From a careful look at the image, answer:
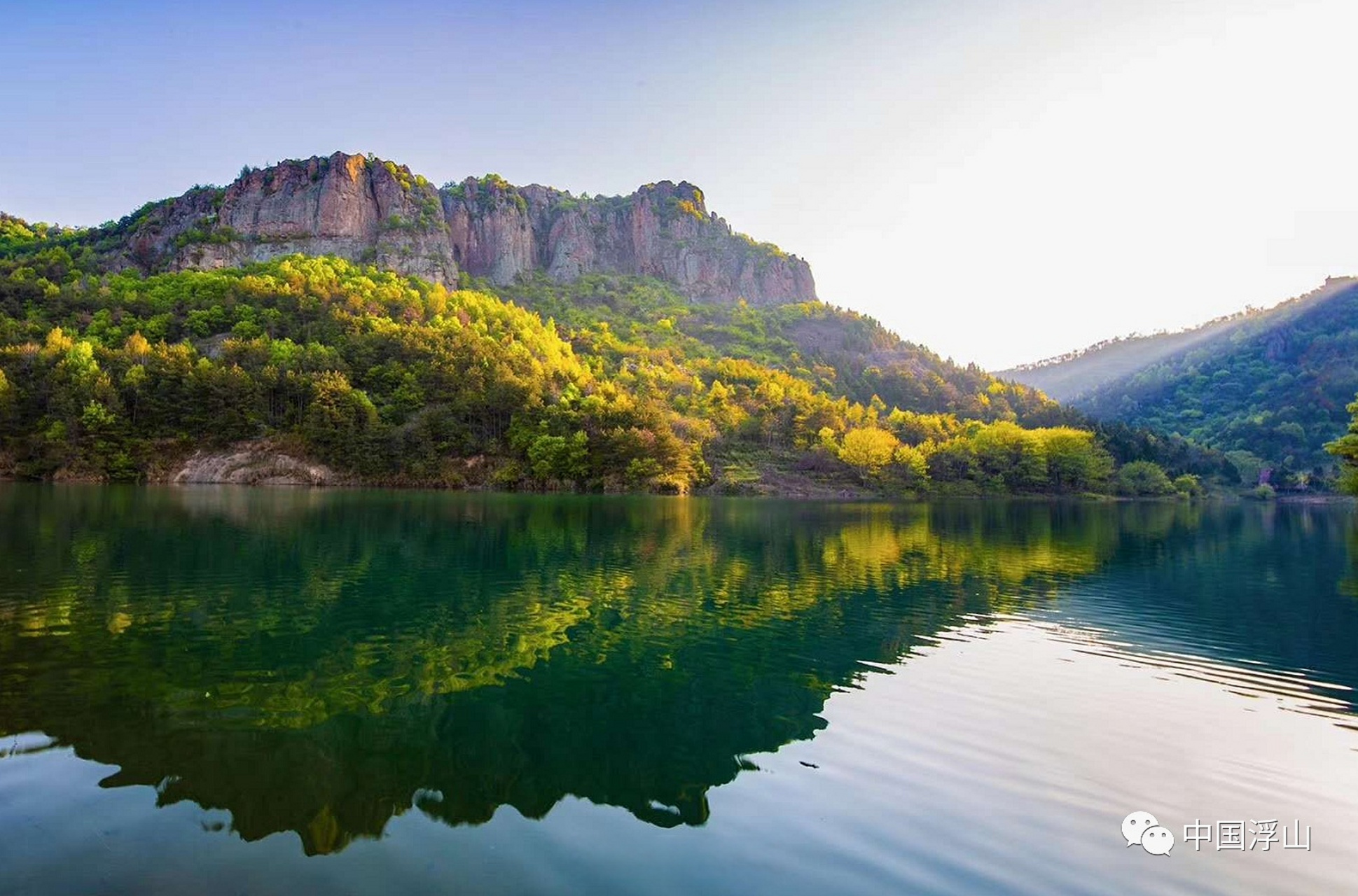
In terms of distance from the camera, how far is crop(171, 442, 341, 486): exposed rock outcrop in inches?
3310

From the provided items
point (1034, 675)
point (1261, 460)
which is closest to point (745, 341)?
point (1261, 460)

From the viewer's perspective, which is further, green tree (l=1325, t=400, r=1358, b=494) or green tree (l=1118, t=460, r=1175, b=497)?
green tree (l=1118, t=460, r=1175, b=497)

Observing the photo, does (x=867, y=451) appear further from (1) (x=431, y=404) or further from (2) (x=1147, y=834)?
(2) (x=1147, y=834)

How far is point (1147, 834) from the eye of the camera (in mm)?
7754

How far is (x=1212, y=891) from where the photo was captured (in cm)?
655

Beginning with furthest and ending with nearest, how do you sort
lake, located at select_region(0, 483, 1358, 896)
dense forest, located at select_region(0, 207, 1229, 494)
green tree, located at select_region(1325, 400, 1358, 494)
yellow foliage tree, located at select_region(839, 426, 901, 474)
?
yellow foliage tree, located at select_region(839, 426, 901, 474) < dense forest, located at select_region(0, 207, 1229, 494) < green tree, located at select_region(1325, 400, 1358, 494) < lake, located at select_region(0, 483, 1358, 896)

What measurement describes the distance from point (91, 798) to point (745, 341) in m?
173

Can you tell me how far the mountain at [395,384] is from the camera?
85375 millimetres

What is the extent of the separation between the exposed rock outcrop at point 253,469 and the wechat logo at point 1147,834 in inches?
3525
